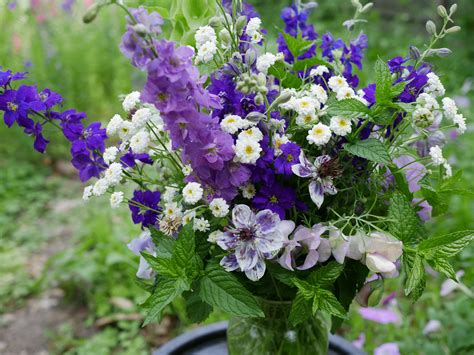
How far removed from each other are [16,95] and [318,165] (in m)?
0.39

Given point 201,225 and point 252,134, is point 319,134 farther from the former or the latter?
point 201,225

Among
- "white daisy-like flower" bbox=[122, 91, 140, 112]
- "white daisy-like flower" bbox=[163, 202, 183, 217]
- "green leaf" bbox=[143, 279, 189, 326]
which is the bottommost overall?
"green leaf" bbox=[143, 279, 189, 326]

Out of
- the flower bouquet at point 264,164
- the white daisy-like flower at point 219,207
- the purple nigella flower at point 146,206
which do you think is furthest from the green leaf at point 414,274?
the purple nigella flower at point 146,206

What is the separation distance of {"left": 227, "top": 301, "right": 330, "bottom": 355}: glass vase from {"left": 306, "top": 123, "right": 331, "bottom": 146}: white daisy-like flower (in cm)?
28

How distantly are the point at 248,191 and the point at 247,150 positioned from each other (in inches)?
2.8

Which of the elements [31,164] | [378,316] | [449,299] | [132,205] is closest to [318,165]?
[132,205]

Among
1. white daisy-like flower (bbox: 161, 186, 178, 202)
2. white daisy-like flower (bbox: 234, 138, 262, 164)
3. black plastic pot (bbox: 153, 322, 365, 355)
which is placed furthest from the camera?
black plastic pot (bbox: 153, 322, 365, 355)

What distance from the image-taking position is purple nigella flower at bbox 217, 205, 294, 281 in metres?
0.64

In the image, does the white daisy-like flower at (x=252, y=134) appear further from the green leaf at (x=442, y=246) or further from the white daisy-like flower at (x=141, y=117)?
the green leaf at (x=442, y=246)

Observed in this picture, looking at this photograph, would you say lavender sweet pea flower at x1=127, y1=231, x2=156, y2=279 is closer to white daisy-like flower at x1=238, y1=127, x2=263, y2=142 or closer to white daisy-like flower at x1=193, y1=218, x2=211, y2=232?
white daisy-like flower at x1=193, y1=218, x2=211, y2=232

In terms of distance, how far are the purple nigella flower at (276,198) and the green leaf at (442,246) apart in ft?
0.58

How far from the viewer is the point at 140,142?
673mm

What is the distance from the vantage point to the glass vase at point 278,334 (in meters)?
0.81

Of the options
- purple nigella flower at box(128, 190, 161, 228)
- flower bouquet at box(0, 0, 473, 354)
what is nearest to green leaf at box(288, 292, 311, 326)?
flower bouquet at box(0, 0, 473, 354)
